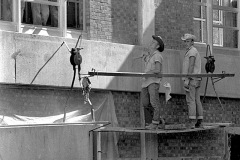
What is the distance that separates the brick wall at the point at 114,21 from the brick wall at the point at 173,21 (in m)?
0.59

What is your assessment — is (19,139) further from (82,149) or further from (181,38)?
(181,38)

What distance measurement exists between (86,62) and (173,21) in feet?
8.35

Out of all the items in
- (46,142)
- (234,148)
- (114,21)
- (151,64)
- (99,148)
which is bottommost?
(234,148)

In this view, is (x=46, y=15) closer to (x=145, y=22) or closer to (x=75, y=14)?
(x=75, y=14)

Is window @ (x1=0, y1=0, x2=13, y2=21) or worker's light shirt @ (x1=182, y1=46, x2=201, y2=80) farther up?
window @ (x1=0, y1=0, x2=13, y2=21)

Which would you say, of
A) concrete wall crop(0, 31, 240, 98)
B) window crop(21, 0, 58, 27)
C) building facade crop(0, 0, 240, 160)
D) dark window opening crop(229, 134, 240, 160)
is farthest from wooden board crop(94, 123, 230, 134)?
window crop(21, 0, 58, 27)

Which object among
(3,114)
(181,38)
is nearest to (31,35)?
(3,114)

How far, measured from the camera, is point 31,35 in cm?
1539

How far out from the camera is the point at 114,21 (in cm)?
1684

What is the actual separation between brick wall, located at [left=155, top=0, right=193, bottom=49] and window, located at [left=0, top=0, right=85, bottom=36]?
1.83 metres

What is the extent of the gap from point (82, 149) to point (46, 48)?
189 cm

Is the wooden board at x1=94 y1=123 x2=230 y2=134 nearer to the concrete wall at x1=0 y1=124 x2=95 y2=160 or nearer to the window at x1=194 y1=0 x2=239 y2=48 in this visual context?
the concrete wall at x1=0 y1=124 x2=95 y2=160

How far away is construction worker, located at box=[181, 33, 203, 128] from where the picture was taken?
16922mm

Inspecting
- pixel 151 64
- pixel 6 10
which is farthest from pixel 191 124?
pixel 6 10
